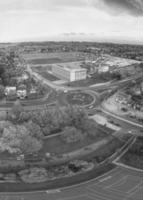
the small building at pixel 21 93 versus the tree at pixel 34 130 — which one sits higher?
the small building at pixel 21 93

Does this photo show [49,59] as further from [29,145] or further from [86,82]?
[29,145]

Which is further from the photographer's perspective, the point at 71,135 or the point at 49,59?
the point at 49,59

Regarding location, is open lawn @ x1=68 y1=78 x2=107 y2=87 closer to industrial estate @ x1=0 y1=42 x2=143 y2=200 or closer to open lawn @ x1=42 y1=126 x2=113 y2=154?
industrial estate @ x1=0 y1=42 x2=143 y2=200

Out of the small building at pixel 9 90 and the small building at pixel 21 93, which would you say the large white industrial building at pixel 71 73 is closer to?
the small building at pixel 21 93

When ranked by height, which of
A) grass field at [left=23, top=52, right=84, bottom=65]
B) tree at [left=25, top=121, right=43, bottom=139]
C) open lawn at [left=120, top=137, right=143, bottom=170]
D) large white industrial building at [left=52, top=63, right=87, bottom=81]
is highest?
grass field at [left=23, top=52, right=84, bottom=65]

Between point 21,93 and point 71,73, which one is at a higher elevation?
point 71,73

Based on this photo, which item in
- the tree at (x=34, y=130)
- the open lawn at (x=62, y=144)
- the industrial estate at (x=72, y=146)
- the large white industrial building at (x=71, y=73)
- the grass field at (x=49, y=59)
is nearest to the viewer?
the industrial estate at (x=72, y=146)

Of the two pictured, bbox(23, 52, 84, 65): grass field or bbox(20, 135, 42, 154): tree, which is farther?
bbox(23, 52, 84, 65): grass field

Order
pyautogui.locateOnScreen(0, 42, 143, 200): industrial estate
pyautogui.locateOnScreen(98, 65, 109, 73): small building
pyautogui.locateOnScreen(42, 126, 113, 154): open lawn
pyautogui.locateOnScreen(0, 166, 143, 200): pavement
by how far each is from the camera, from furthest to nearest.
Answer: pyautogui.locateOnScreen(98, 65, 109, 73): small building < pyautogui.locateOnScreen(42, 126, 113, 154): open lawn < pyautogui.locateOnScreen(0, 42, 143, 200): industrial estate < pyautogui.locateOnScreen(0, 166, 143, 200): pavement

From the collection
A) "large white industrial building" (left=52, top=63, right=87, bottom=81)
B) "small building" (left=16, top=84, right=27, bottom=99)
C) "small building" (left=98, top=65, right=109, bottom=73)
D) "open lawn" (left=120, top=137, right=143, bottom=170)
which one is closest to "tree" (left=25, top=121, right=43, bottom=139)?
"open lawn" (left=120, top=137, right=143, bottom=170)

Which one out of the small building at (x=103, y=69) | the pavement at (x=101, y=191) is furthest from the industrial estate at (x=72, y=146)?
the small building at (x=103, y=69)

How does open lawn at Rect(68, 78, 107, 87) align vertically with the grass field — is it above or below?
below

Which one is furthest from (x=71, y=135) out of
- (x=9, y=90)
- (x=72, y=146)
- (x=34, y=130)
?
(x=9, y=90)
